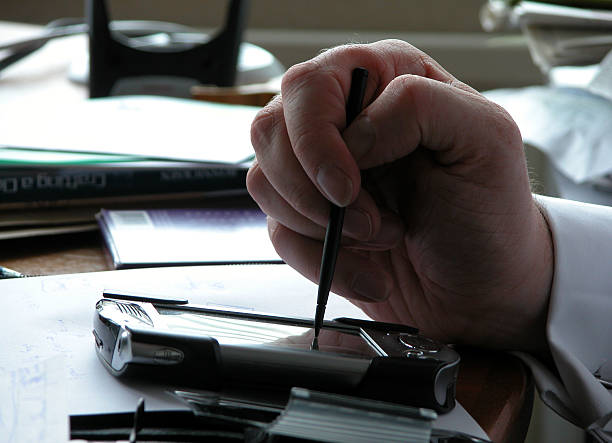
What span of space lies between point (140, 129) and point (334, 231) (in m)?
0.39

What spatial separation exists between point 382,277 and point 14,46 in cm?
94

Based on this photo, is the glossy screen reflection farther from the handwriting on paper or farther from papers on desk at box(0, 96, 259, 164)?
papers on desk at box(0, 96, 259, 164)

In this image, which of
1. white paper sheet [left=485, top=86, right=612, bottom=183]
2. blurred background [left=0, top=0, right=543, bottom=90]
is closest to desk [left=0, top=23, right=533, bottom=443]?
white paper sheet [left=485, top=86, right=612, bottom=183]

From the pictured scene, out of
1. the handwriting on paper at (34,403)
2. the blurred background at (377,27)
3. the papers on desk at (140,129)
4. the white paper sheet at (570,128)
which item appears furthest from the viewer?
the blurred background at (377,27)

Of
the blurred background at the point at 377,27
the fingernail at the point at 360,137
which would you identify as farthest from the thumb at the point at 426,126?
the blurred background at the point at 377,27

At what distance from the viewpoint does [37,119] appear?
0.81 meters

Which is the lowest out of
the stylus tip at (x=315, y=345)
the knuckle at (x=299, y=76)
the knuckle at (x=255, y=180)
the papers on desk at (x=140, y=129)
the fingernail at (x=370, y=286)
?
the papers on desk at (x=140, y=129)

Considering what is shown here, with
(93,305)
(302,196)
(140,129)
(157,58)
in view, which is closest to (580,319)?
(302,196)

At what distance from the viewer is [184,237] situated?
1.99 feet

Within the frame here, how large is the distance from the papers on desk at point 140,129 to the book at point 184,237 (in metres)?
0.06

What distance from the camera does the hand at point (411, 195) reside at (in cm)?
42

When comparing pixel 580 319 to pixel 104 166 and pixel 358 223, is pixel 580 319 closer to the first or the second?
pixel 358 223

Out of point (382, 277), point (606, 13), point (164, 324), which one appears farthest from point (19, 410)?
point (606, 13)

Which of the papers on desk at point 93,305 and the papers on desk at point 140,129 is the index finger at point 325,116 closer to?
the papers on desk at point 93,305
